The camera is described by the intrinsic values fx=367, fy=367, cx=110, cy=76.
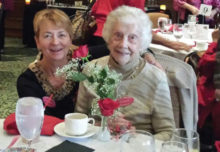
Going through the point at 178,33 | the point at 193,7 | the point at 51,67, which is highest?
the point at 193,7

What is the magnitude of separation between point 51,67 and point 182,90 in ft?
2.46

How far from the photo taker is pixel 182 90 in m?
2.00

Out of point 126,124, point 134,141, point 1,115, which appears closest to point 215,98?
point 126,124

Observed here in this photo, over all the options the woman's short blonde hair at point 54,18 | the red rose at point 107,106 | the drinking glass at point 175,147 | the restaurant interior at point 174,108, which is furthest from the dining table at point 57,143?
the woman's short blonde hair at point 54,18

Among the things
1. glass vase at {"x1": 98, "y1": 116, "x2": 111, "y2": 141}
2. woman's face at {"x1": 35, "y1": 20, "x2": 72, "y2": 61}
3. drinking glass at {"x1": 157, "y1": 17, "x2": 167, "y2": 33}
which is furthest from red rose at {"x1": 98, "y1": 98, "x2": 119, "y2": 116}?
drinking glass at {"x1": 157, "y1": 17, "x2": 167, "y2": 33}

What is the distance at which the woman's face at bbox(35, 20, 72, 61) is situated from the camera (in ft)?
6.73

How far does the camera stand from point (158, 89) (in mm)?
1865

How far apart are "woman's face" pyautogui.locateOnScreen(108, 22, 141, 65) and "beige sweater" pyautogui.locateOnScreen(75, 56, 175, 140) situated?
0.14ft

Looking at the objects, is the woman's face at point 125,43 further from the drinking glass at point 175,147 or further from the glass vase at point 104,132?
the drinking glass at point 175,147

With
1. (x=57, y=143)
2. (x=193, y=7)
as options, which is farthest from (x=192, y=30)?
(x=57, y=143)

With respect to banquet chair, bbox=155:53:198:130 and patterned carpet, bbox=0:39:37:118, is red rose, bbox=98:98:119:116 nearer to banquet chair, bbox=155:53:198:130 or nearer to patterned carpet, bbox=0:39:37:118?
banquet chair, bbox=155:53:198:130

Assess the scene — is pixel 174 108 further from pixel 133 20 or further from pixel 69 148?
pixel 69 148

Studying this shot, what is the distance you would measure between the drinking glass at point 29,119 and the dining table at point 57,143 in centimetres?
9

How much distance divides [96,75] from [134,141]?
1.17ft
